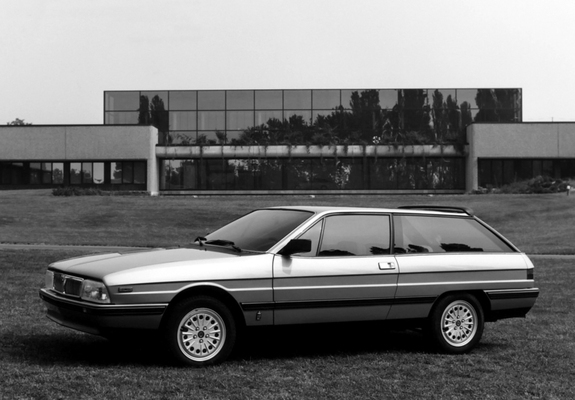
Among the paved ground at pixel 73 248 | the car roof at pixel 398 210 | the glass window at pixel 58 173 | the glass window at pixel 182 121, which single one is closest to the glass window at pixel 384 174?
the glass window at pixel 182 121

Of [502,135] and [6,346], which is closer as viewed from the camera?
[6,346]

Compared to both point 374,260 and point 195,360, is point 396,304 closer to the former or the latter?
point 374,260

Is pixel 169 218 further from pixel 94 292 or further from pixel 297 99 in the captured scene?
pixel 94 292

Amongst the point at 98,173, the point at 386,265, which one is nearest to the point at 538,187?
the point at 98,173

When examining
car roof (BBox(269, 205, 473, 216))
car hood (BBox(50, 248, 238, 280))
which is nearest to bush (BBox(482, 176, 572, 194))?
car roof (BBox(269, 205, 473, 216))

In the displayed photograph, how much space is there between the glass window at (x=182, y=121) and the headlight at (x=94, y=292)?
49715 mm

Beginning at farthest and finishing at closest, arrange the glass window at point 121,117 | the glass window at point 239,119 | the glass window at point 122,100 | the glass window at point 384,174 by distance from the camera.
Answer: the glass window at point 122,100 < the glass window at point 121,117 < the glass window at point 239,119 < the glass window at point 384,174

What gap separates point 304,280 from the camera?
7672 millimetres

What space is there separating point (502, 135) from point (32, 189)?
1264 inches

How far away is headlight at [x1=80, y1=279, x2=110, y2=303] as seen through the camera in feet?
22.8

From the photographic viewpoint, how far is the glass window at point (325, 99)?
56531 mm

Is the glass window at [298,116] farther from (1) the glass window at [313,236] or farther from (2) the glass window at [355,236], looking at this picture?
(1) the glass window at [313,236]

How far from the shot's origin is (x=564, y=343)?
9258 mm

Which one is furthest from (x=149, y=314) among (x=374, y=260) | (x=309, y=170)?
(x=309, y=170)
